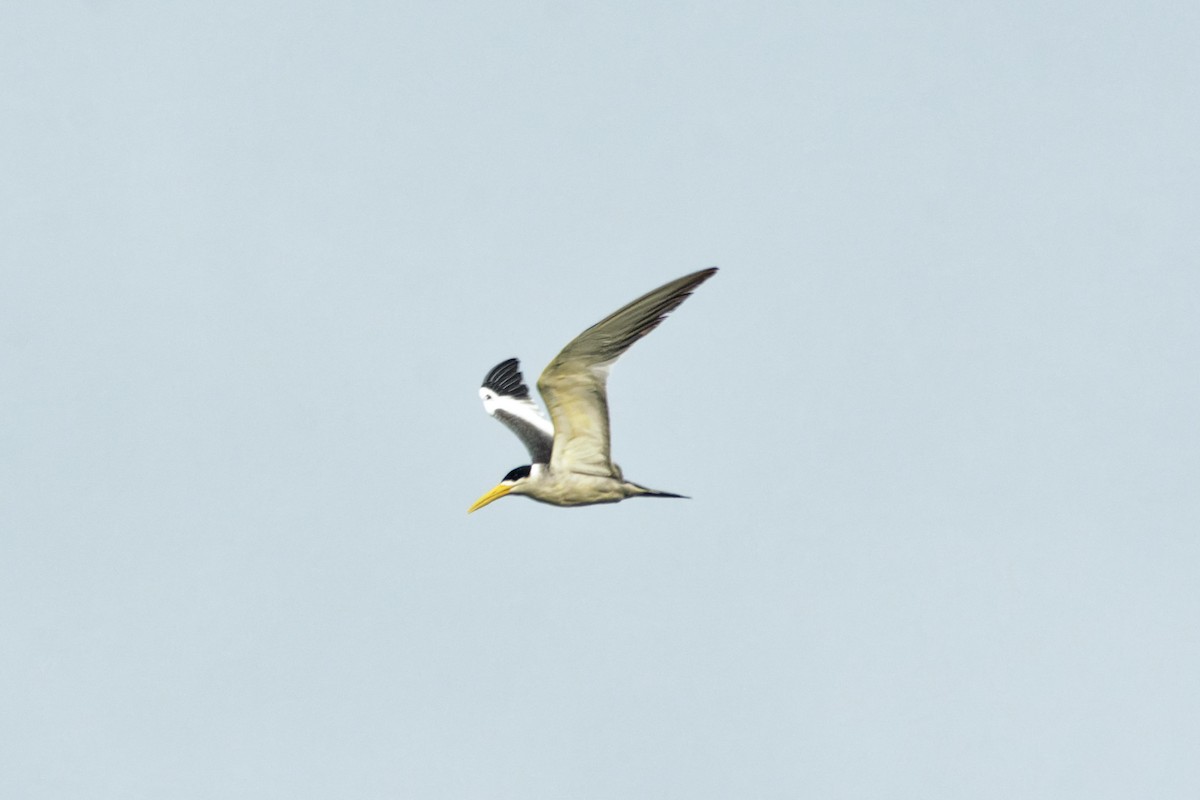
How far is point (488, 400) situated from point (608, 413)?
629cm

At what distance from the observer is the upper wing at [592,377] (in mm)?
20703

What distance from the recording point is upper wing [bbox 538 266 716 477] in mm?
20703

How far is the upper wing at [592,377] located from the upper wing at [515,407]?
2685 mm

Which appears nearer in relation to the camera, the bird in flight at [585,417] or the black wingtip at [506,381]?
the bird in flight at [585,417]

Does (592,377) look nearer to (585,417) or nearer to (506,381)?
(585,417)

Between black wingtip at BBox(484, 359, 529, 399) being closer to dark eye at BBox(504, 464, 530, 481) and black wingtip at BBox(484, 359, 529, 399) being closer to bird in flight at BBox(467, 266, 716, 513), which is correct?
bird in flight at BBox(467, 266, 716, 513)

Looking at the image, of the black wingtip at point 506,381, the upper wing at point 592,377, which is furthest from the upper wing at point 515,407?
the upper wing at point 592,377

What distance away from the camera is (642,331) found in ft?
69.4

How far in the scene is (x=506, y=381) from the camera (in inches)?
1142

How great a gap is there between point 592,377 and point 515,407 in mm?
6641

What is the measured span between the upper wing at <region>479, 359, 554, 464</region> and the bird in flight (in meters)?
0.11

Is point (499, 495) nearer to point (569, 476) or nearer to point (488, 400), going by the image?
point (569, 476)

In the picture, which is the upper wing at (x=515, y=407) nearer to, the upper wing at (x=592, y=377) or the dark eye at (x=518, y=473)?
the dark eye at (x=518, y=473)

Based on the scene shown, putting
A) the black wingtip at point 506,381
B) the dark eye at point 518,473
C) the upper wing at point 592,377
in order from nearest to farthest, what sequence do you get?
the upper wing at point 592,377, the dark eye at point 518,473, the black wingtip at point 506,381
